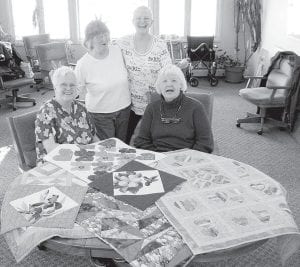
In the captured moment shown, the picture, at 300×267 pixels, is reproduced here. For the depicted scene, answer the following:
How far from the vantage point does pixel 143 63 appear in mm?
2477

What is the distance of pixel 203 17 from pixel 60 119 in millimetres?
5583

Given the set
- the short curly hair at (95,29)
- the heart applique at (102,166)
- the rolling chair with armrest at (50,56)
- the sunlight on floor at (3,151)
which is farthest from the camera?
the rolling chair with armrest at (50,56)

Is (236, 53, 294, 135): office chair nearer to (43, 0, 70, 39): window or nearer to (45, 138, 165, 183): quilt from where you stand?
(45, 138, 165, 183): quilt

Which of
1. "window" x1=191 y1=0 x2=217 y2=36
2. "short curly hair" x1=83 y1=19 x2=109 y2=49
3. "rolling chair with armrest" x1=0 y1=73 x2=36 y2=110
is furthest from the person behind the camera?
"window" x1=191 y1=0 x2=217 y2=36

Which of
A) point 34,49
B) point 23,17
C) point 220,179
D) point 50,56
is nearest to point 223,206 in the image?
point 220,179

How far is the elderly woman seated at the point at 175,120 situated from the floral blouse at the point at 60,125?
369mm

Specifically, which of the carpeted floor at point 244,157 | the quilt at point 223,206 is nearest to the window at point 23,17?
the carpeted floor at point 244,157

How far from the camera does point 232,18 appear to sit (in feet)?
22.2

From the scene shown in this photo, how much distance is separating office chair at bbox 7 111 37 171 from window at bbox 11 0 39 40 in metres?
5.22

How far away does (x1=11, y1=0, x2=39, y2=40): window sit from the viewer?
265 inches

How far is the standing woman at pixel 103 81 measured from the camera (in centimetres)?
230

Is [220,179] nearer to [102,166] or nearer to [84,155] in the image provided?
[102,166]

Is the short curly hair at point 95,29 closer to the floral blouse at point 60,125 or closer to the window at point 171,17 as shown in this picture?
the floral blouse at point 60,125

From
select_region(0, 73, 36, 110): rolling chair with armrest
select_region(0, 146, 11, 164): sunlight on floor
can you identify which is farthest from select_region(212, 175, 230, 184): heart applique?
select_region(0, 73, 36, 110): rolling chair with armrest
